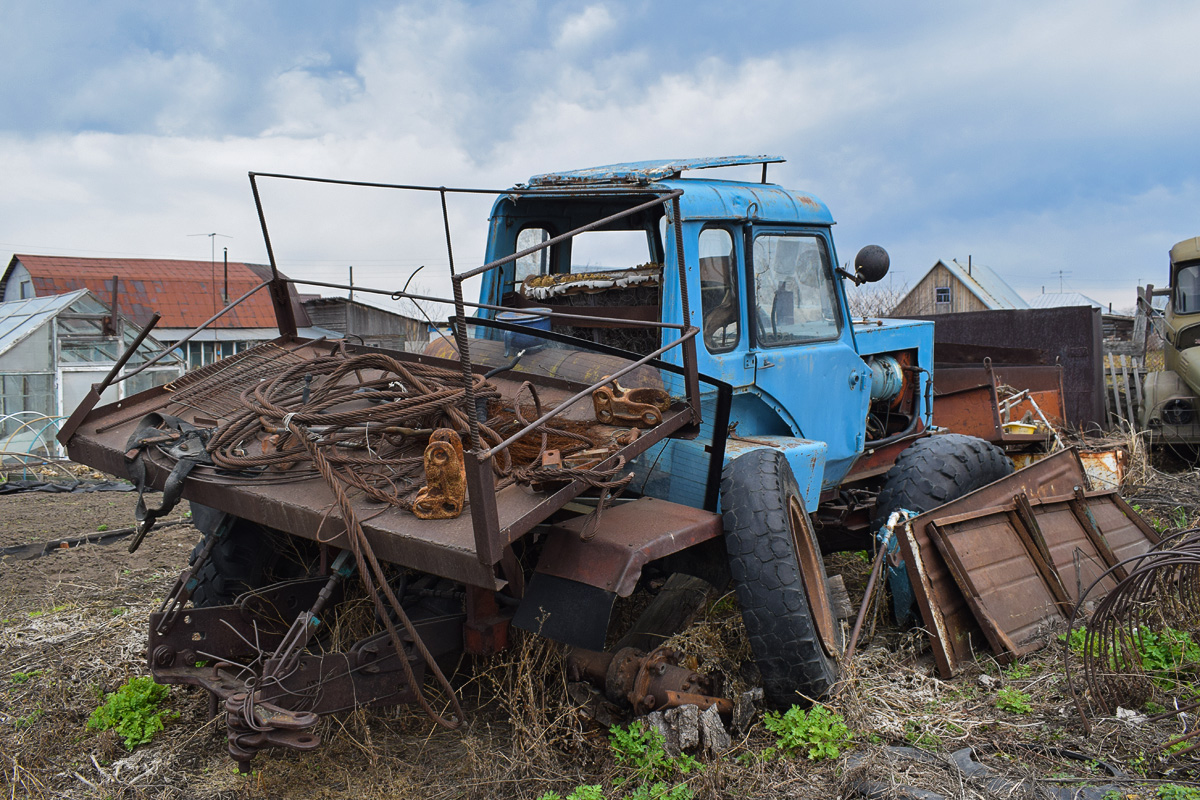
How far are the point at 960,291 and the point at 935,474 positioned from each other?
30654 mm

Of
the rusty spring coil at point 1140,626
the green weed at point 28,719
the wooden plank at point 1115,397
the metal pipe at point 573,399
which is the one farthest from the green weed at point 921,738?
the wooden plank at point 1115,397

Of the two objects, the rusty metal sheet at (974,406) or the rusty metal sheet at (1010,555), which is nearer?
the rusty metal sheet at (1010,555)

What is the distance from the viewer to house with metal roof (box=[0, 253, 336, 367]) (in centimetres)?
2398

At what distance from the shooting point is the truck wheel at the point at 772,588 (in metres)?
3.39

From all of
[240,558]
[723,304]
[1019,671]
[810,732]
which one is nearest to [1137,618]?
[1019,671]

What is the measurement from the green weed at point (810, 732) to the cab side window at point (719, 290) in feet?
5.71

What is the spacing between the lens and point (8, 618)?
5367 mm

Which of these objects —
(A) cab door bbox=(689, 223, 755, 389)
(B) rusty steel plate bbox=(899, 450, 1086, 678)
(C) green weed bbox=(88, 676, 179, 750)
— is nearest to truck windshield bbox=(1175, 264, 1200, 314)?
(B) rusty steel plate bbox=(899, 450, 1086, 678)

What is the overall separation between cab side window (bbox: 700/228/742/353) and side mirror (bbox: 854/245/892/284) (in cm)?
105

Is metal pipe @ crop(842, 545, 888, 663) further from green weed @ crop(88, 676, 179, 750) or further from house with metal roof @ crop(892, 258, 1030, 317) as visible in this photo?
house with metal roof @ crop(892, 258, 1030, 317)

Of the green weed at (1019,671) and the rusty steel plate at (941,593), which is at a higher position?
the rusty steel plate at (941,593)

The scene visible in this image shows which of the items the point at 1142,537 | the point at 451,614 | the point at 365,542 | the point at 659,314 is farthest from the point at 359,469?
the point at 1142,537

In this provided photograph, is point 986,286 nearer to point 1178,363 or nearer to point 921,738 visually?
point 1178,363

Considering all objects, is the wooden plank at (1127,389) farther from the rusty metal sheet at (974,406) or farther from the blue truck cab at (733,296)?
the blue truck cab at (733,296)
